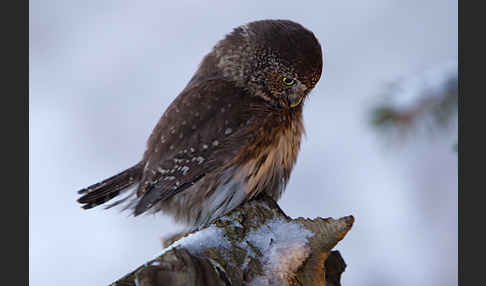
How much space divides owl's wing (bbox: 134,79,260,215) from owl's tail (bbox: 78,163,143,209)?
111 millimetres

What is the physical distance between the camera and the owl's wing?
1.67 meters

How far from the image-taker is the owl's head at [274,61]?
1.59 m

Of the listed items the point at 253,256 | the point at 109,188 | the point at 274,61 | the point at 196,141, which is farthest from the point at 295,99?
the point at 109,188

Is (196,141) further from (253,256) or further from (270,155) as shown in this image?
(253,256)

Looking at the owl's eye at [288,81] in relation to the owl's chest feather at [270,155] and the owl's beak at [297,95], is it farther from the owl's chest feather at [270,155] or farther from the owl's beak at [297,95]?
the owl's chest feather at [270,155]

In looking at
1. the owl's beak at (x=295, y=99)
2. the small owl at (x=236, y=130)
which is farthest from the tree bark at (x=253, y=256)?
the owl's beak at (x=295, y=99)

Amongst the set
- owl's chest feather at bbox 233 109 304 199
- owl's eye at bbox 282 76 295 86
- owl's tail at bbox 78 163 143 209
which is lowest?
owl's tail at bbox 78 163 143 209

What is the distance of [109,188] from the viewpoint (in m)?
1.82

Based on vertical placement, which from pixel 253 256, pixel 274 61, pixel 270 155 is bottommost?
pixel 253 256

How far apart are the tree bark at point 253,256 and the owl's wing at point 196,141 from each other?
343mm

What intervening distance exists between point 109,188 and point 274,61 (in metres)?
0.76

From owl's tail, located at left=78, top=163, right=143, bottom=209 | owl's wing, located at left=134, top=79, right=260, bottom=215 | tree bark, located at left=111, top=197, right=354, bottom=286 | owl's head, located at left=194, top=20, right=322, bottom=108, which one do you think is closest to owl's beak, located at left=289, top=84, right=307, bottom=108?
owl's head, located at left=194, top=20, right=322, bottom=108

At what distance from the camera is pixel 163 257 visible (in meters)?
1.06

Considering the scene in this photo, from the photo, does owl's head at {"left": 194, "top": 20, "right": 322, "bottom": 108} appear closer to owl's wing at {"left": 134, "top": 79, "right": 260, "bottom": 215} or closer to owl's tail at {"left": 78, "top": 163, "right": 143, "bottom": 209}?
owl's wing at {"left": 134, "top": 79, "right": 260, "bottom": 215}
